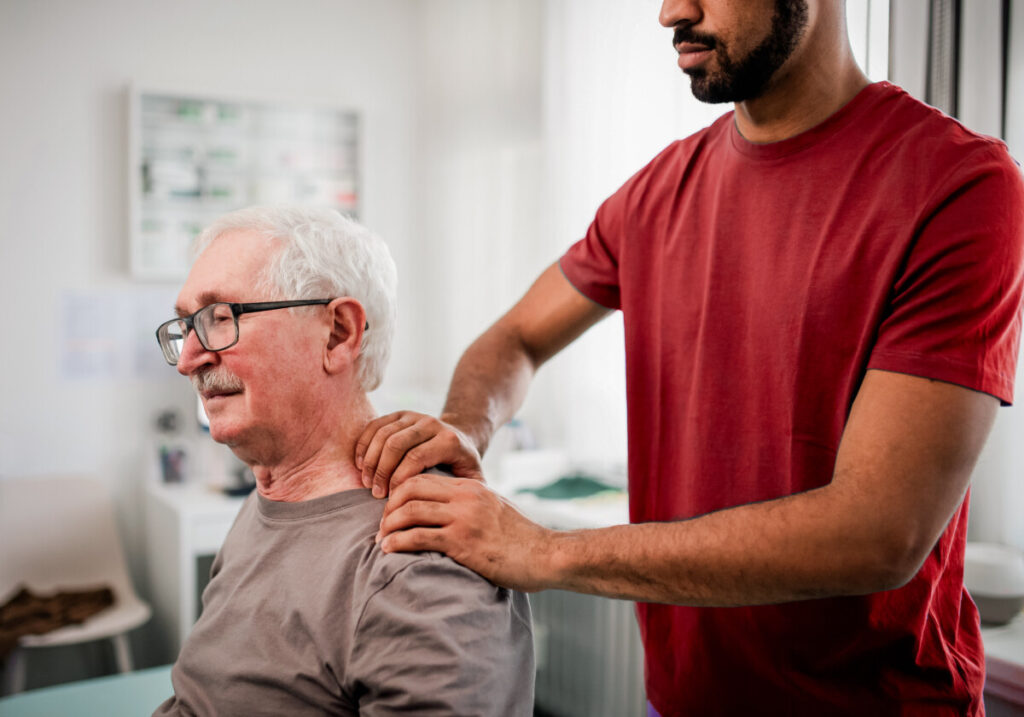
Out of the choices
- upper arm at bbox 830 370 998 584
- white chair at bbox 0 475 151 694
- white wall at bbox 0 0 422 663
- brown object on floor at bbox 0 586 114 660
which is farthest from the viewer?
white wall at bbox 0 0 422 663

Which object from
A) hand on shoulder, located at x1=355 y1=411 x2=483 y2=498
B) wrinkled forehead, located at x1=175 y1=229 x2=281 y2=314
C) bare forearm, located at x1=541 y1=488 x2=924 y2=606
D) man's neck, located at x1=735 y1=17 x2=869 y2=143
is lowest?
bare forearm, located at x1=541 y1=488 x2=924 y2=606

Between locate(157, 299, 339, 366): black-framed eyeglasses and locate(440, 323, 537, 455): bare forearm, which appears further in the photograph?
locate(440, 323, 537, 455): bare forearm

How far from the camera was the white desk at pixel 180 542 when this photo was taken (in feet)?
9.07

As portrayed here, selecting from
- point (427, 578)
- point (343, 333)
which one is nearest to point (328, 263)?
point (343, 333)

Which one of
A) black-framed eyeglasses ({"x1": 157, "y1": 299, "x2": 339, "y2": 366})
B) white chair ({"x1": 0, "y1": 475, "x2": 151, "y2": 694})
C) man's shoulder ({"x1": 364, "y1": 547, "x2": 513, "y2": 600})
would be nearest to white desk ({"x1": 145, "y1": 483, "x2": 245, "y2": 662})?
white chair ({"x1": 0, "y1": 475, "x2": 151, "y2": 694})

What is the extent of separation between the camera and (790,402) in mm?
1061

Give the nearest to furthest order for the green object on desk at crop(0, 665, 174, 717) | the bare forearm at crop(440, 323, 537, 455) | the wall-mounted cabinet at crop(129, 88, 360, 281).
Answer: the bare forearm at crop(440, 323, 537, 455), the green object on desk at crop(0, 665, 174, 717), the wall-mounted cabinet at crop(129, 88, 360, 281)

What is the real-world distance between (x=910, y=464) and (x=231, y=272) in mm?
888

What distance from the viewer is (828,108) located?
109 centimetres

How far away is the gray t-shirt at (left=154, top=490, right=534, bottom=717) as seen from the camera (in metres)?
0.94

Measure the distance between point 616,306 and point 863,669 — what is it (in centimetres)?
68

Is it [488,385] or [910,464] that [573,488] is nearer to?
[488,385]

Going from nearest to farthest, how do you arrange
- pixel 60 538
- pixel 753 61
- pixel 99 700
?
pixel 753 61
pixel 99 700
pixel 60 538

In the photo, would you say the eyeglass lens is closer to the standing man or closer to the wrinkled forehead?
the wrinkled forehead
